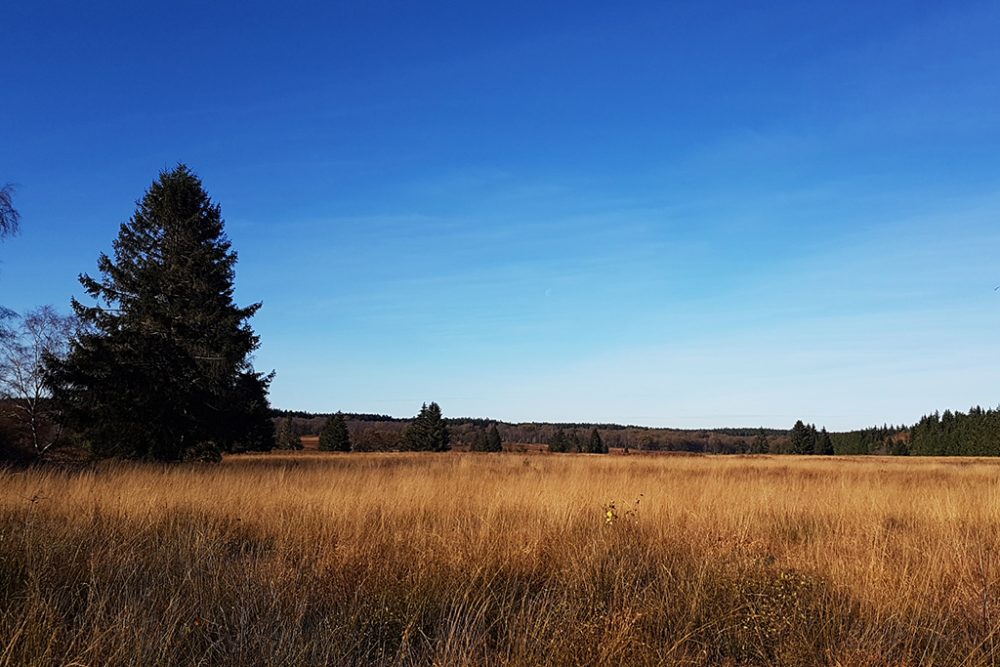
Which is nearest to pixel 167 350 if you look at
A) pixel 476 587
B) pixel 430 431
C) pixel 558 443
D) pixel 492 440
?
pixel 476 587

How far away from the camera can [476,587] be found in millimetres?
4176

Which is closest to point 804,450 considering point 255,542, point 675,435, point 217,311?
point 675,435

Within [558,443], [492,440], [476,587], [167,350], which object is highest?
[167,350]

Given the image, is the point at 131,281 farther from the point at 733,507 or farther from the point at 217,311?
the point at 733,507

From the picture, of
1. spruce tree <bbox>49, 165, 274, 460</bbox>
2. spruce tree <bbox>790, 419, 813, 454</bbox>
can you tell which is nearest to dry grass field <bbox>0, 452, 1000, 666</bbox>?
spruce tree <bbox>49, 165, 274, 460</bbox>

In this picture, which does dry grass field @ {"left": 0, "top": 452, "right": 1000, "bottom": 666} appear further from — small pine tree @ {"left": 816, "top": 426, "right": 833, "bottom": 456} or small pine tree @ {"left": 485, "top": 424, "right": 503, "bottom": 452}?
small pine tree @ {"left": 816, "top": 426, "right": 833, "bottom": 456}

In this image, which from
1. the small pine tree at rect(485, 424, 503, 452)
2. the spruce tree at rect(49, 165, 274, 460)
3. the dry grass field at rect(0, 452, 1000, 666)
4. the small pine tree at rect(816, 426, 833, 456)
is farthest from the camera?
the small pine tree at rect(816, 426, 833, 456)

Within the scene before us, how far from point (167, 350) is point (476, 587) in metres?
13.9

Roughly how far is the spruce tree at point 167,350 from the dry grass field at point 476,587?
756cm

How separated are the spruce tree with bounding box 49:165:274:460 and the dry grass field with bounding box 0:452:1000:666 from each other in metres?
7.56

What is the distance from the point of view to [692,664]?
A: 9.84 feet

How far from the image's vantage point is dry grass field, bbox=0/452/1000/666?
2975 millimetres

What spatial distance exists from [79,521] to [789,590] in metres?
6.02

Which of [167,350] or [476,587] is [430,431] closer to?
[167,350]
